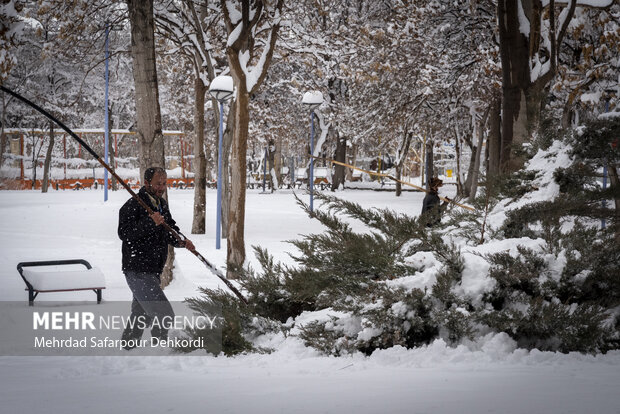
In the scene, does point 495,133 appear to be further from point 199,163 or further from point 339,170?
point 339,170

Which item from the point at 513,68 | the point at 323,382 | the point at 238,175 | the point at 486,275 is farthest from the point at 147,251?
the point at 513,68

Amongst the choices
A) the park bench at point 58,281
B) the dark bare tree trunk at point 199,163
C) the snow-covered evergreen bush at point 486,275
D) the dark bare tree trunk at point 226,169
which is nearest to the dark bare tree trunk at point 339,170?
the dark bare tree trunk at point 199,163

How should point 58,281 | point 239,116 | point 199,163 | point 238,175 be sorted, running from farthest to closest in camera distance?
point 199,163, point 238,175, point 239,116, point 58,281

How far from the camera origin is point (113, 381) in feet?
15.0

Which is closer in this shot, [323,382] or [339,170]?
[323,382]

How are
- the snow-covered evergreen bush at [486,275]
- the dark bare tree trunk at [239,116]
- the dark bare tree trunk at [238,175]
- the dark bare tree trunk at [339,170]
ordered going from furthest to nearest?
the dark bare tree trunk at [339,170]
the dark bare tree trunk at [238,175]
the dark bare tree trunk at [239,116]
the snow-covered evergreen bush at [486,275]

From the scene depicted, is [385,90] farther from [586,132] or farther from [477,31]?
[586,132]

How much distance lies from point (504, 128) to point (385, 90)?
13497 millimetres

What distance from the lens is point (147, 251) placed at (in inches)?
233

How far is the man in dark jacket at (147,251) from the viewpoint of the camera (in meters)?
5.87

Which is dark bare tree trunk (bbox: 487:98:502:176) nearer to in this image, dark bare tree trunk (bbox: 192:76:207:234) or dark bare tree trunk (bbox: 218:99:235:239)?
dark bare tree trunk (bbox: 218:99:235:239)

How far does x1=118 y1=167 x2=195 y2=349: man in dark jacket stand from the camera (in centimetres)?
587

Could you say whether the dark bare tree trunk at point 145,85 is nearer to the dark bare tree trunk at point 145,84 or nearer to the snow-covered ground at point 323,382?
the dark bare tree trunk at point 145,84

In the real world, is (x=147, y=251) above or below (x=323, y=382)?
above
